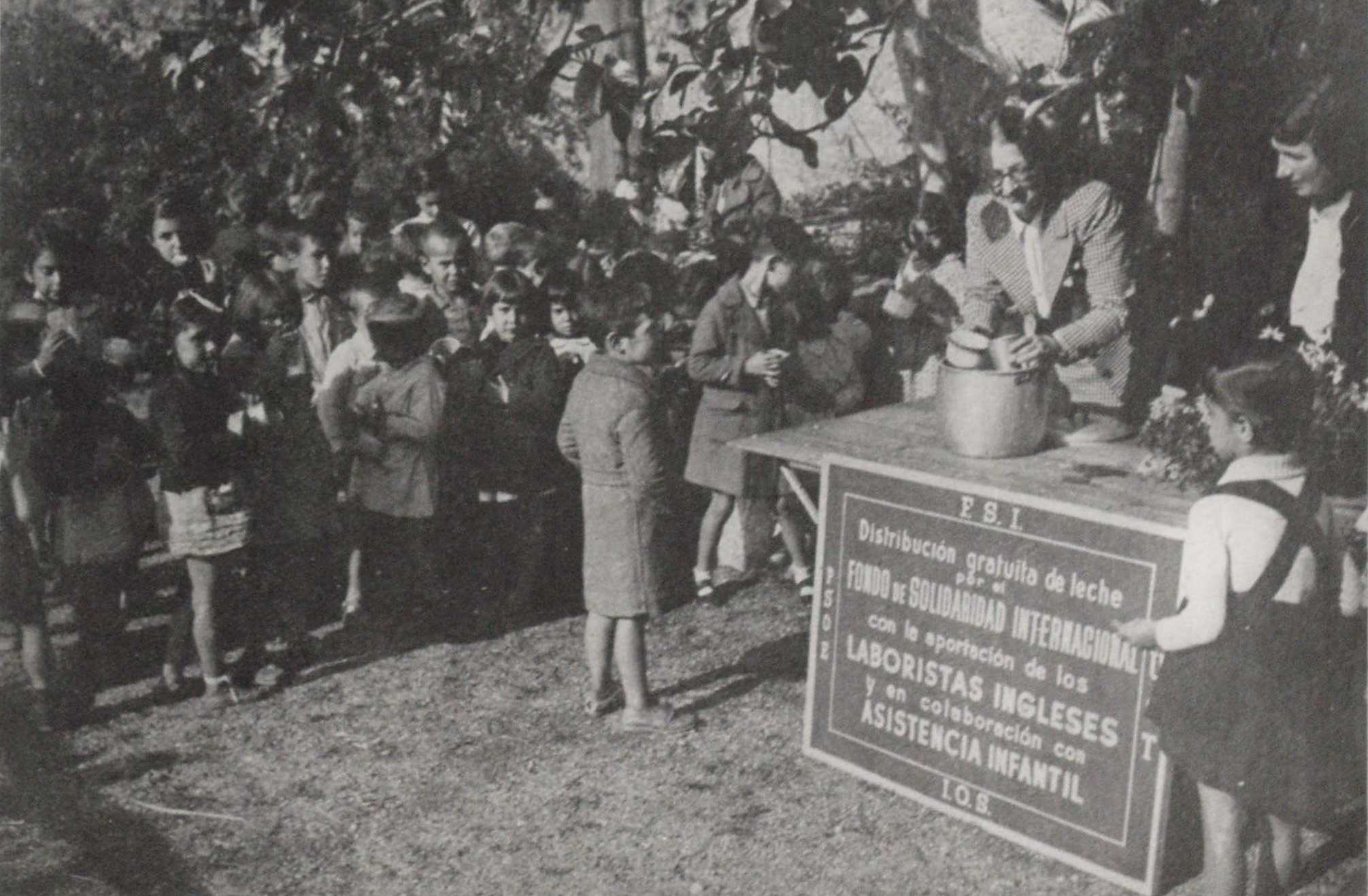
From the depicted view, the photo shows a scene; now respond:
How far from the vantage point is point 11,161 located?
11.1m

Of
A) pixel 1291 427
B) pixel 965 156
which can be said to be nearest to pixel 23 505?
pixel 1291 427

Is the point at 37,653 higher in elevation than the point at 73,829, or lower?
higher

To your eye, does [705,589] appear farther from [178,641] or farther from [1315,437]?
[1315,437]

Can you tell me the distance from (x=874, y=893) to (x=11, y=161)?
10.1 meters

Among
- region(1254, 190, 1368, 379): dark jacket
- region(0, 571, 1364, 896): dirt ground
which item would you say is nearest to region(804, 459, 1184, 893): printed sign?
region(0, 571, 1364, 896): dirt ground

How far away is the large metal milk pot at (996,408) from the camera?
4.06 meters

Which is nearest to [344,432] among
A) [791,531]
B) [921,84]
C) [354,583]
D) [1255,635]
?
[354,583]

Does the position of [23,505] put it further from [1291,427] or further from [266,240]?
[1291,427]

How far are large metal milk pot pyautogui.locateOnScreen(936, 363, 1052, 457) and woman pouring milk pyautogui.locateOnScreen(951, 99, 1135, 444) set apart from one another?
123 mm

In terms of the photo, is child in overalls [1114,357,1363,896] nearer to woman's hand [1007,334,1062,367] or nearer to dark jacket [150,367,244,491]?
woman's hand [1007,334,1062,367]

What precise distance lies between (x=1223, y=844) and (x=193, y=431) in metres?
3.60

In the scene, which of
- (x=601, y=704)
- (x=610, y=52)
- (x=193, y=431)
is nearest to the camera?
(x=193, y=431)

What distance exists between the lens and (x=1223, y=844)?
3455 millimetres

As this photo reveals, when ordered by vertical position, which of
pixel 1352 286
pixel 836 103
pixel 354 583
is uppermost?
pixel 836 103
